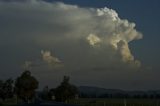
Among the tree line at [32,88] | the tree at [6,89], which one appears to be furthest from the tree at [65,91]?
the tree at [6,89]

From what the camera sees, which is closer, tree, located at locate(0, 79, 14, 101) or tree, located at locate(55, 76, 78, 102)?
tree, located at locate(55, 76, 78, 102)

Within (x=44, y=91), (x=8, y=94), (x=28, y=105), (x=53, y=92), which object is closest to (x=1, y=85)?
(x=8, y=94)

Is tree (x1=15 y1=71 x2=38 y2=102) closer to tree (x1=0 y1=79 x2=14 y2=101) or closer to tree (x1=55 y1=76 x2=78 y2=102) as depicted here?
tree (x1=55 y1=76 x2=78 y2=102)

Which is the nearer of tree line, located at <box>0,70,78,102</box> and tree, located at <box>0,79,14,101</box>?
tree line, located at <box>0,70,78,102</box>

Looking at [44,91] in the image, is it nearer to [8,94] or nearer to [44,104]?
[8,94]

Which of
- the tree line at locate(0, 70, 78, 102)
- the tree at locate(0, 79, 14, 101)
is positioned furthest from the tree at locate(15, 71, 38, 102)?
the tree at locate(0, 79, 14, 101)

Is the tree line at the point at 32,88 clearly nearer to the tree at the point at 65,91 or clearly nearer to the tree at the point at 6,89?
the tree at the point at 65,91

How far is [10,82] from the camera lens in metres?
85.6

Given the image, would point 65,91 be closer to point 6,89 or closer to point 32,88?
point 32,88

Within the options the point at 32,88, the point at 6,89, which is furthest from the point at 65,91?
the point at 6,89

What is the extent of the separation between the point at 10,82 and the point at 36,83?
50.7ft

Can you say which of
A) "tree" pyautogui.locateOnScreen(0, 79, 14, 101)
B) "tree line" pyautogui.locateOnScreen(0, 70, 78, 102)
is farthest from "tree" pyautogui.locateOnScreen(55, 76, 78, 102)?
"tree" pyautogui.locateOnScreen(0, 79, 14, 101)

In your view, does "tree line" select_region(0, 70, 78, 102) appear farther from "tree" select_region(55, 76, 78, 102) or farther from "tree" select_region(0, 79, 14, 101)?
"tree" select_region(0, 79, 14, 101)

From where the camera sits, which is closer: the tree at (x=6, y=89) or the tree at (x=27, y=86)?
the tree at (x=27, y=86)
